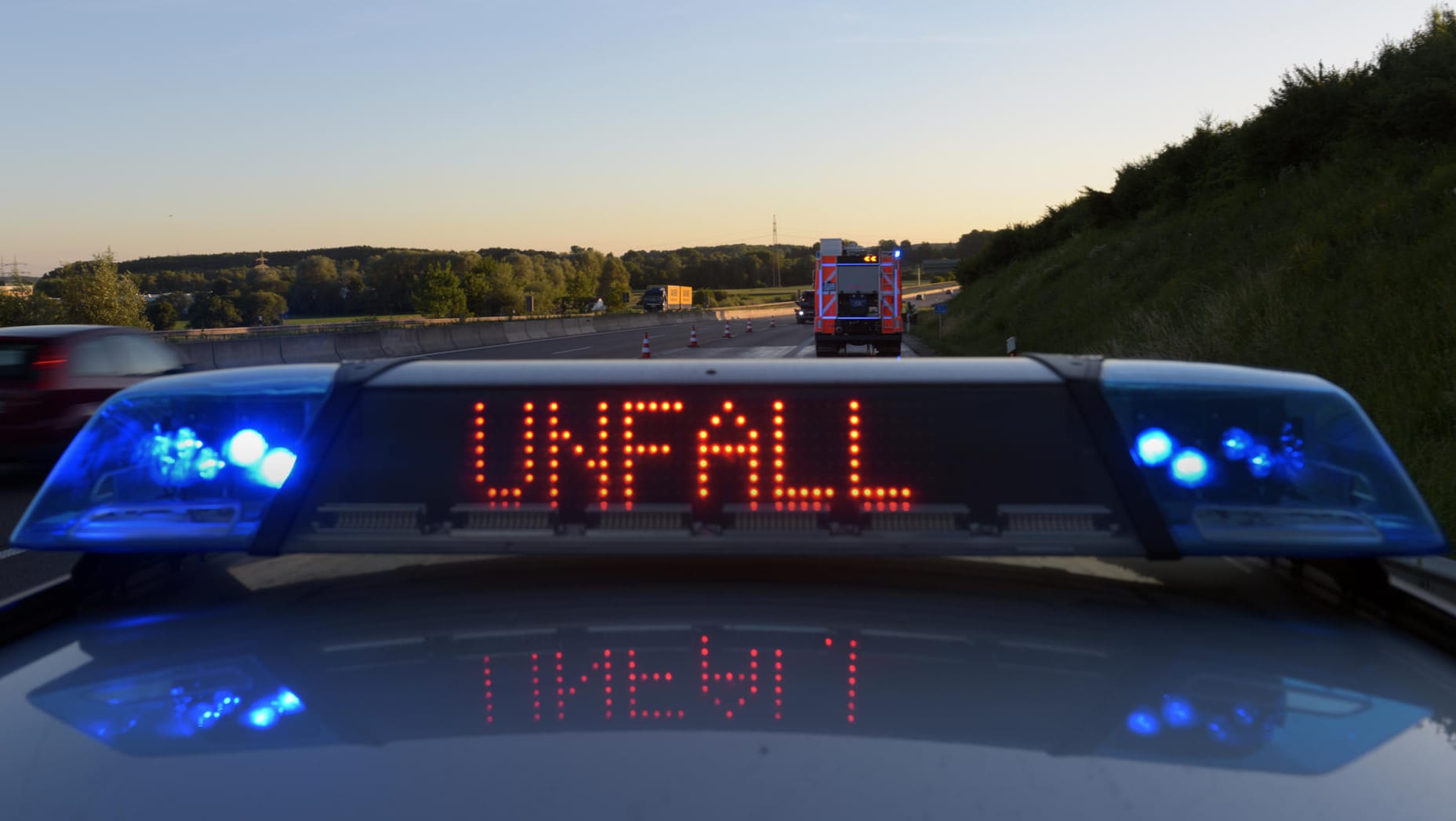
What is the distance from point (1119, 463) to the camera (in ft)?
8.75

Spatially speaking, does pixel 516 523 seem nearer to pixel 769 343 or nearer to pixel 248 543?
pixel 248 543

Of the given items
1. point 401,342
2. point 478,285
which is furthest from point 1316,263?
point 478,285

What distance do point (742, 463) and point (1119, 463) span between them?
813mm

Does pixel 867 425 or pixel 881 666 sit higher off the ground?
pixel 867 425

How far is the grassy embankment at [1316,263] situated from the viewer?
12625 mm

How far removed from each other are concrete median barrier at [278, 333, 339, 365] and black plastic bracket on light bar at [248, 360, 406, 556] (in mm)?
31303

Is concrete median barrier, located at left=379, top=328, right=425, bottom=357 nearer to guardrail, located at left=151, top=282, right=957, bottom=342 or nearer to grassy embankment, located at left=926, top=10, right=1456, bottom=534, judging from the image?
guardrail, located at left=151, top=282, right=957, bottom=342

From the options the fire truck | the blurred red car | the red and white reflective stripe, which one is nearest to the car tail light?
the blurred red car

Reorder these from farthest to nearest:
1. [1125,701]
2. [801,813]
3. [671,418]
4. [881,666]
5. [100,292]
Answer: [100,292] → [671,418] → [881,666] → [1125,701] → [801,813]

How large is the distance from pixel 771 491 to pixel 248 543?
113cm

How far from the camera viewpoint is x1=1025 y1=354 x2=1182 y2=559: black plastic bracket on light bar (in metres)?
2.61

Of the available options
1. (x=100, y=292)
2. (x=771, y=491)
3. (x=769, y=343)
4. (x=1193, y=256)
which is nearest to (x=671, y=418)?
(x=771, y=491)

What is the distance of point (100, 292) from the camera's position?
95000 mm

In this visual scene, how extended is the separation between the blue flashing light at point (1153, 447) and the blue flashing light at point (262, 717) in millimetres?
1820
